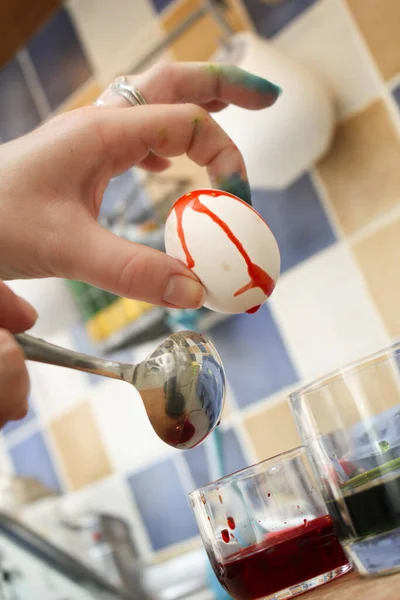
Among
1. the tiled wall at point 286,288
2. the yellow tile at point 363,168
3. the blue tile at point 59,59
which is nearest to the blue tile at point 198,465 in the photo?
the tiled wall at point 286,288

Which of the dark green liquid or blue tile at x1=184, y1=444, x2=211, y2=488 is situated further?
blue tile at x1=184, y1=444, x2=211, y2=488

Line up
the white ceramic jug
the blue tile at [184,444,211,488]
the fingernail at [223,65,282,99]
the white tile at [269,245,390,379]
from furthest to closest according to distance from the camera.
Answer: the blue tile at [184,444,211,488]
the white tile at [269,245,390,379]
the white ceramic jug
the fingernail at [223,65,282,99]

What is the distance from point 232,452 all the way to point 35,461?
512 millimetres

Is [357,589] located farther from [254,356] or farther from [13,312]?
[254,356]

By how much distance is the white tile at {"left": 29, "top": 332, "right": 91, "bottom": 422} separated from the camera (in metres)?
1.41

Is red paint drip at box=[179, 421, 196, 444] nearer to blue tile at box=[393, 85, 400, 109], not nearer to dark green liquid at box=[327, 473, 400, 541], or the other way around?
dark green liquid at box=[327, 473, 400, 541]

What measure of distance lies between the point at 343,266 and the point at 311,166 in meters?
0.16

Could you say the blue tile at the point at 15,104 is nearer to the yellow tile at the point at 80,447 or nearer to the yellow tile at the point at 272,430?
the yellow tile at the point at 80,447

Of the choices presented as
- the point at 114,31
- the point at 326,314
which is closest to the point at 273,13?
the point at 114,31

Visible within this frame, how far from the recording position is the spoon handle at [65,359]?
1.26 ft

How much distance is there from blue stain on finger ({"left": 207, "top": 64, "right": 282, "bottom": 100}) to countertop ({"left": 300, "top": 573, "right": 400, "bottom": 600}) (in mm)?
347

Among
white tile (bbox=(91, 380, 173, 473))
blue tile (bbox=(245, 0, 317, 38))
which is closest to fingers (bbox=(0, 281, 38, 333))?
blue tile (bbox=(245, 0, 317, 38))

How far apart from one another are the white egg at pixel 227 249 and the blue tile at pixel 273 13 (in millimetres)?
706

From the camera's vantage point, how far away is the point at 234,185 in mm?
490
